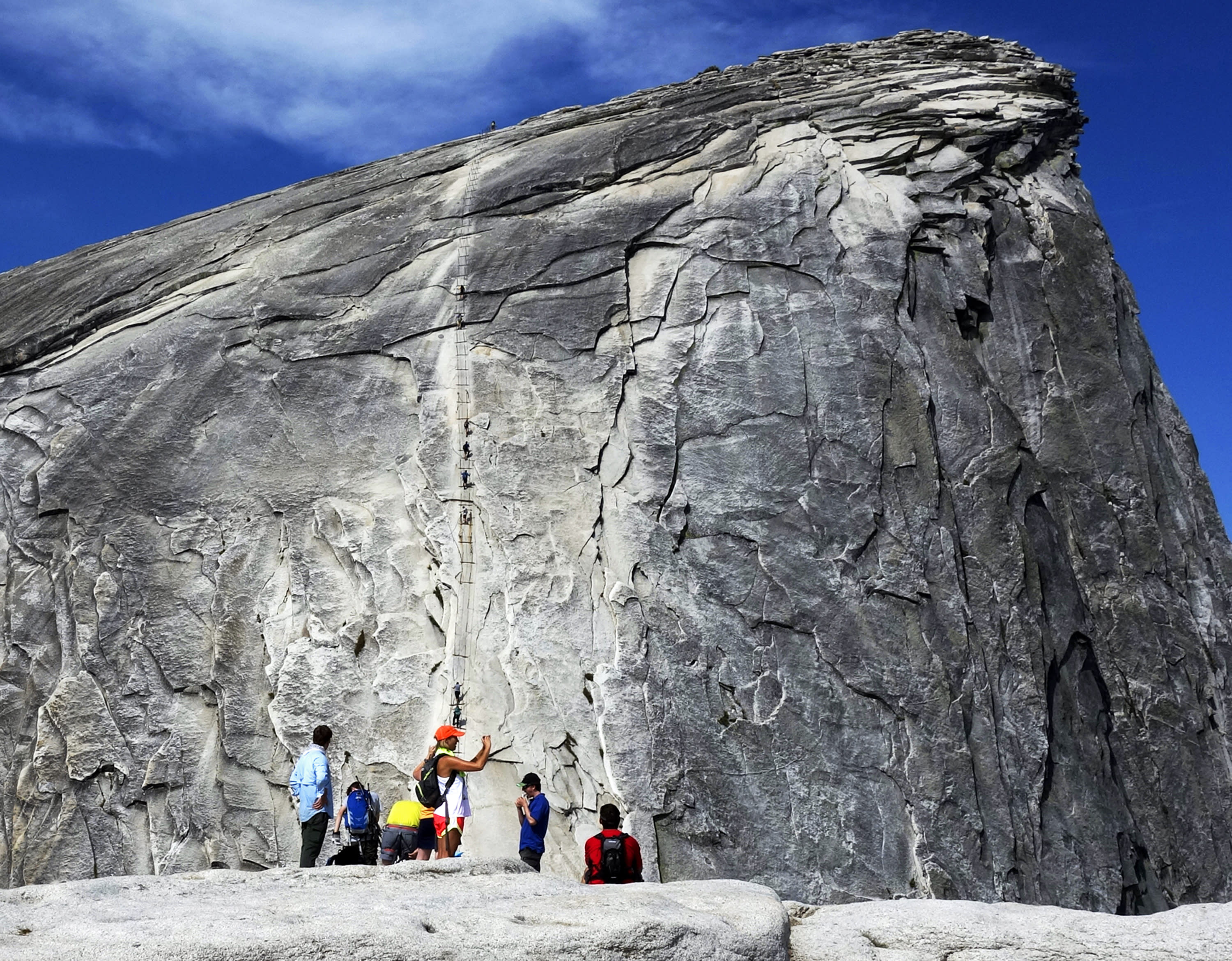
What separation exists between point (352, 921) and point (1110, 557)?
11.4 metres

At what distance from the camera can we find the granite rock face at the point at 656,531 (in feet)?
43.6

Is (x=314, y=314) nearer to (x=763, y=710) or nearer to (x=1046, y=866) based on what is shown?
(x=763, y=710)

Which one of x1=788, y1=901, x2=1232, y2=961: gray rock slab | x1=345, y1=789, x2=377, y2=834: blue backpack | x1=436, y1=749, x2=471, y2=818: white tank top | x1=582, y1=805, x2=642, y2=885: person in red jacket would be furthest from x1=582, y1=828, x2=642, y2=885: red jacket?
x1=345, y1=789, x2=377, y2=834: blue backpack

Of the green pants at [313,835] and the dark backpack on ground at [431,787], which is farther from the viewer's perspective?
the dark backpack on ground at [431,787]

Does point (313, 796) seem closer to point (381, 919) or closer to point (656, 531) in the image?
point (381, 919)

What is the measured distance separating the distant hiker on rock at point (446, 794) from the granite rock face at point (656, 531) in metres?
2.49

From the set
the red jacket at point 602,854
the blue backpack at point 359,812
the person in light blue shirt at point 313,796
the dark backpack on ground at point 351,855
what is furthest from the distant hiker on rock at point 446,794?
the red jacket at point 602,854

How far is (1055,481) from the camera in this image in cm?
1551

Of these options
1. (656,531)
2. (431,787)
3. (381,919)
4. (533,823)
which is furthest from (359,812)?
(656,531)

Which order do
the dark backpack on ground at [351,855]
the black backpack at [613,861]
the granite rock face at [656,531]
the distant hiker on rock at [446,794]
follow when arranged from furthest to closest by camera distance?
1. the granite rock face at [656,531]
2. the dark backpack on ground at [351,855]
3. the distant hiker on rock at [446,794]
4. the black backpack at [613,861]

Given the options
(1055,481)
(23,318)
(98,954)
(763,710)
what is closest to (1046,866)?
(763,710)

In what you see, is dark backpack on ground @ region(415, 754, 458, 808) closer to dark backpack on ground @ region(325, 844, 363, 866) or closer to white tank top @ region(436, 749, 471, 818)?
white tank top @ region(436, 749, 471, 818)

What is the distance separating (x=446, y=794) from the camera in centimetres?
1055

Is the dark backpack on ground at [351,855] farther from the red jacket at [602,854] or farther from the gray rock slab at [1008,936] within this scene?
the gray rock slab at [1008,936]
